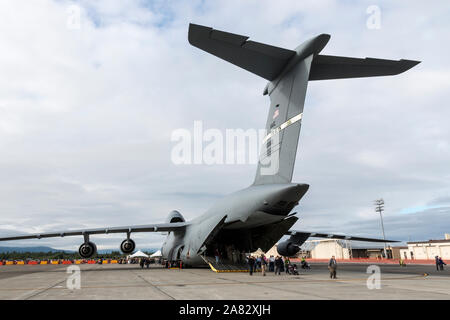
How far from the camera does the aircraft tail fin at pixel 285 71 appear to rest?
11.8 m

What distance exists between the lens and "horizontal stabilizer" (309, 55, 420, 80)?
11.9m

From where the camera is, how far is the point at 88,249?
70.9ft

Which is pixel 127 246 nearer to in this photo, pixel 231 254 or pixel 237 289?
pixel 231 254

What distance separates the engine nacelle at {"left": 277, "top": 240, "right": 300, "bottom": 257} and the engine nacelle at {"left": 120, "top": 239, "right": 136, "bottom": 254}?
29.4 ft

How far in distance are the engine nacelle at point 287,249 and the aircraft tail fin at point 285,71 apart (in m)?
8.04

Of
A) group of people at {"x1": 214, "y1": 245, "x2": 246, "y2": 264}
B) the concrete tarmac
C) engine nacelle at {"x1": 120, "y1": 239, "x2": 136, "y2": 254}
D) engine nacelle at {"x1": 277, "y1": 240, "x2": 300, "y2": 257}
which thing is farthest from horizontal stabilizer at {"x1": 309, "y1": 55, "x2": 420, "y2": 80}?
engine nacelle at {"x1": 120, "y1": 239, "x2": 136, "y2": 254}

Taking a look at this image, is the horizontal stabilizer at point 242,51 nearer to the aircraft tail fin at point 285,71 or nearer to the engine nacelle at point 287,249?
the aircraft tail fin at point 285,71

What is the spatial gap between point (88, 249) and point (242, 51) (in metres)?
15.9

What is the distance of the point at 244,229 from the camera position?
17.4 metres

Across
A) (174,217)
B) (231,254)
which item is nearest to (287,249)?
(231,254)

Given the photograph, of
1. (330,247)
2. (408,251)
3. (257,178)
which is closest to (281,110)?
(257,178)

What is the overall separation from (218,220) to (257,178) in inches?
107

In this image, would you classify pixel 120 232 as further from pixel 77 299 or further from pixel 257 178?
pixel 77 299
